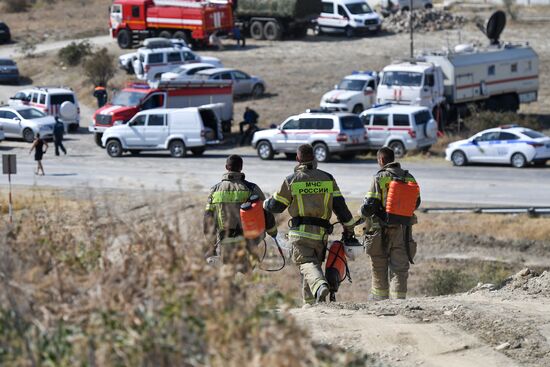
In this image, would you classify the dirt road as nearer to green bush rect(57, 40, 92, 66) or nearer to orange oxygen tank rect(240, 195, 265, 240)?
orange oxygen tank rect(240, 195, 265, 240)

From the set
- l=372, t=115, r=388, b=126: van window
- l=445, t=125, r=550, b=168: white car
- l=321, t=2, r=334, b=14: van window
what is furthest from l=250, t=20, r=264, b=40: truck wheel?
l=445, t=125, r=550, b=168: white car

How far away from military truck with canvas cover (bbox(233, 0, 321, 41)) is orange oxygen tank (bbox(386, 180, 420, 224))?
1724 inches

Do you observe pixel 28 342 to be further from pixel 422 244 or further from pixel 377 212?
pixel 422 244

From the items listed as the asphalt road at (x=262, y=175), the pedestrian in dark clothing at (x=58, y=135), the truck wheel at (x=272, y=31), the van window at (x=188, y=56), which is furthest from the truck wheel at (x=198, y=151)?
the truck wheel at (x=272, y=31)

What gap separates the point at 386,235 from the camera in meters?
12.2

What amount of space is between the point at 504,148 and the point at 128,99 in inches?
520

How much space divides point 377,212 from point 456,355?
268 cm

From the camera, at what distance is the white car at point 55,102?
138ft

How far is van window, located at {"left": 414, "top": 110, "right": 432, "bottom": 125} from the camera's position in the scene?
34.8 m

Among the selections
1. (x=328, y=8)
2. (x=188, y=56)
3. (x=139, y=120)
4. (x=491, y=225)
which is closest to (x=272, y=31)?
(x=328, y=8)

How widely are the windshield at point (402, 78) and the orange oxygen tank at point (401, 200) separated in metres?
26.5

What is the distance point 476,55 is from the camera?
4022 centimetres

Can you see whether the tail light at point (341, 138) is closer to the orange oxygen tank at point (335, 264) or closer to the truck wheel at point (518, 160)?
the truck wheel at point (518, 160)

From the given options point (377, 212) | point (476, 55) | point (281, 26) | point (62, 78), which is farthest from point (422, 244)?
point (281, 26)
